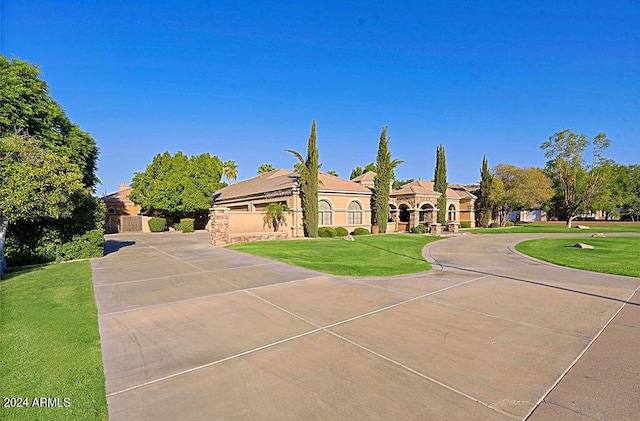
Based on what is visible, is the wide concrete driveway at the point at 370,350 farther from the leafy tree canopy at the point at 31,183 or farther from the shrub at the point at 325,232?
the shrub at the point at 325,232

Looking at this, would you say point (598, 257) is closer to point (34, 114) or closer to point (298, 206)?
point (298, 206)

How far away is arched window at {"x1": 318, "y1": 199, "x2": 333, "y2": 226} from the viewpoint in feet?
86.6

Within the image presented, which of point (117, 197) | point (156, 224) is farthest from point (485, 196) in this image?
point (117, 197)

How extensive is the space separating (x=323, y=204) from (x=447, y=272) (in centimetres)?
1661

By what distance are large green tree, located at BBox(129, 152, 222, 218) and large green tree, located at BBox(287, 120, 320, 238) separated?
59.5ft

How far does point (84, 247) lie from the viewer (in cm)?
1430

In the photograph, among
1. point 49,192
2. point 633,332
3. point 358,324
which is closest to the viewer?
point 633,332

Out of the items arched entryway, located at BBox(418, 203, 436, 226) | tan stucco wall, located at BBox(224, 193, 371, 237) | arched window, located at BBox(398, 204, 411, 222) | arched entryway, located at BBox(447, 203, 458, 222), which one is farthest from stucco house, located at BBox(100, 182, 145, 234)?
arched entryway, located at BBox(447, 203, 458, 222)

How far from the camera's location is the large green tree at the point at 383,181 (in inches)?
1133

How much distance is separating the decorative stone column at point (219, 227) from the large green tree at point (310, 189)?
644 centimetres

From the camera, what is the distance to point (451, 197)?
1513 inches

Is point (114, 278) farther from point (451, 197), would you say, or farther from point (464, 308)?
point (451, 197)

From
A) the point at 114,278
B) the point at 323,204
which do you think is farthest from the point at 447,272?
the point at 323,204

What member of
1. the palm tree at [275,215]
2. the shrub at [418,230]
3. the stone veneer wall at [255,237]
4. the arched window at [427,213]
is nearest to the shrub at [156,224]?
the palm tree at [275,215]
